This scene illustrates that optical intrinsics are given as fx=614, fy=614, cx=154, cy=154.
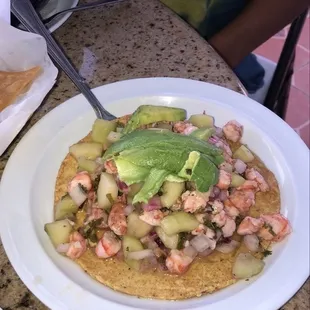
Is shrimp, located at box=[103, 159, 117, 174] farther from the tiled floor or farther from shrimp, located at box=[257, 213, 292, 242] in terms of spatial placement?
the tiled floor

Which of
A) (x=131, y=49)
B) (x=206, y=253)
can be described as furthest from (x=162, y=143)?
(x=131, y=49)

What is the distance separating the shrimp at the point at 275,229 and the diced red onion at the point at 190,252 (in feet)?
0.40

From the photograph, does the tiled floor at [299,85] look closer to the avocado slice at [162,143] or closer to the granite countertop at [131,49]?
the granite countertop at [131,49]

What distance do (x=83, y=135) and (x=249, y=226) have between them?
0.40 m

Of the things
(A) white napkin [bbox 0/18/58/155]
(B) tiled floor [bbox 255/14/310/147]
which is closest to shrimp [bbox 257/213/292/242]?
(A) white napkin [bbox 0/18/58/155]

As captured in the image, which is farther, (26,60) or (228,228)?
(26,60)

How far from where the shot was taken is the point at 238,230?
3.64 ft

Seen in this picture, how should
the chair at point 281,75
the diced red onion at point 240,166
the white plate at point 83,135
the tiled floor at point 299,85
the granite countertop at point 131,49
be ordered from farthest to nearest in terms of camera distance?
the tiled floor at point 299,85
the chair at point 281,75
the granite countertop at point 131,49
the diced red onion at point 240,166
the white plate at point 83,135

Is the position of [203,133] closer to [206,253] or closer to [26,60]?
[206,253]

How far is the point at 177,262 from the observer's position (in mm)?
1050

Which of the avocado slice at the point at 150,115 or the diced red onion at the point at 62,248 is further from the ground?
the avocado slice at the point at 150,115

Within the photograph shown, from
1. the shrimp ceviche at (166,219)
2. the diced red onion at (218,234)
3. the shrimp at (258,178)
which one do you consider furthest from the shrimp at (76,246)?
the shrimp at (258,178)

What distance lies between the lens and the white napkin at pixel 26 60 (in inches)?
47.9

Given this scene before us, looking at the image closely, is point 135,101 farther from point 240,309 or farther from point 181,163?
point 240,309
